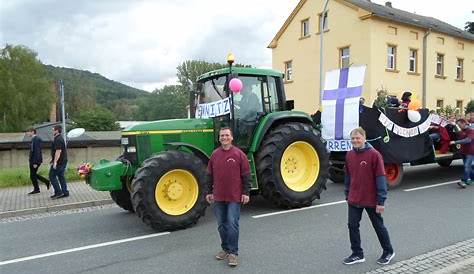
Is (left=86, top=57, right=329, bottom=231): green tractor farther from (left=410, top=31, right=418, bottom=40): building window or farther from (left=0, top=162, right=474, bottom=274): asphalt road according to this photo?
(left=410, top=31, right=418, bottom=40): building window

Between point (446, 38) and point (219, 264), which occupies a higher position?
point (446, 38)

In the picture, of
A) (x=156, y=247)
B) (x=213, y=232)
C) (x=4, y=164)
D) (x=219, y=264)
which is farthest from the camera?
A: (x=4, y=164)

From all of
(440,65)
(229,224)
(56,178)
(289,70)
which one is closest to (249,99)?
(229,224)

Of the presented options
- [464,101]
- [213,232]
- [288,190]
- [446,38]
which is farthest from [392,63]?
[213,232]

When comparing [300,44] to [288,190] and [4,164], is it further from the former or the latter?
[288,190]

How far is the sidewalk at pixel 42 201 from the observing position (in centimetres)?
938

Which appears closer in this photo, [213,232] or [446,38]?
[213,232]

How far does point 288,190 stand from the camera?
8.55 m

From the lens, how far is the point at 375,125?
34.2 ft

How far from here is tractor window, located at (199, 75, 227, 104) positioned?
839cm

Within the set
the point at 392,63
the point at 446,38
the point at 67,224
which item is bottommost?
the point at 67,224

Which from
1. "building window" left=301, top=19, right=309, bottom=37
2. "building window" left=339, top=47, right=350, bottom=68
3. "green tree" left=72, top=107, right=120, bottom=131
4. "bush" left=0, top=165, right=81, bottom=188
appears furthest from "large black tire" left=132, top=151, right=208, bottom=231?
"green tree" left=72, top=107, right=120, bottom=131

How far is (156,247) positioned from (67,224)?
99.5 inches

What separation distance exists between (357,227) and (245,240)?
5.71ft
